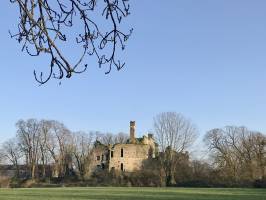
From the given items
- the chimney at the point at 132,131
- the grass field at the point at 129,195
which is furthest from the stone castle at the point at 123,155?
the grass field at the point at 129,195

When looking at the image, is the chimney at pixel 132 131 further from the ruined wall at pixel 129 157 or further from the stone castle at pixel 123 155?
the ruined wall at pixel 129 157

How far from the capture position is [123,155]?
3164 inches

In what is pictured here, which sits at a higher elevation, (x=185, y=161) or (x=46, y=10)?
(x=185, y=161)

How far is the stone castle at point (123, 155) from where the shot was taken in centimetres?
8031

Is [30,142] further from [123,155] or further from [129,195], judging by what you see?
[129,195]

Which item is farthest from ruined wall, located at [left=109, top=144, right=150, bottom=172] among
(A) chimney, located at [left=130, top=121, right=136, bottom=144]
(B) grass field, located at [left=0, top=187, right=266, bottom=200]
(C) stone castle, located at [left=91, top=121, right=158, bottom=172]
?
(B) grass field, located at [left=0, top=187, right=266, bottom=200]

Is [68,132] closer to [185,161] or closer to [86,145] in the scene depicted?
[86,145]

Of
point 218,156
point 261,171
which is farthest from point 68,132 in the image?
point 261,171

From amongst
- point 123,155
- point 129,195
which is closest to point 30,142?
point 123,155

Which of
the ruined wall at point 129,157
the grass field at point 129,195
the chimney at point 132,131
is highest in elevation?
the chimney at point 132,131

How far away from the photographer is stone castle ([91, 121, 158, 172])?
80.3 metres

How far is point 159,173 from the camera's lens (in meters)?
72.3

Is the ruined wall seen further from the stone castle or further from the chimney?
the chimney

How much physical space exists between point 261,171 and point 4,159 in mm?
45461
